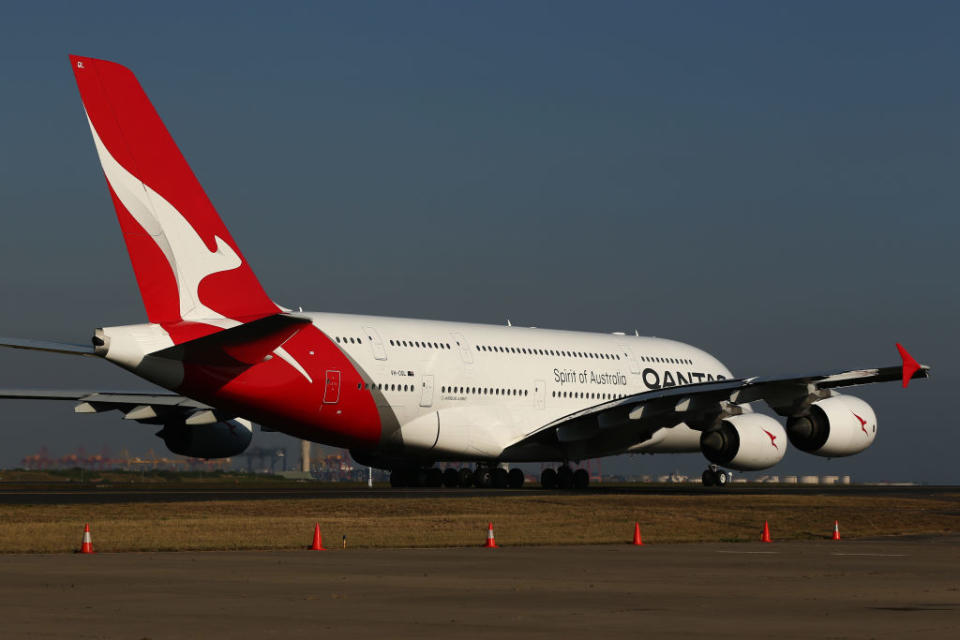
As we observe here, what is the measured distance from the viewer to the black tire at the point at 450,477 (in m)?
47.8

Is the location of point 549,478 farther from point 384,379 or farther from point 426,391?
point 384,379

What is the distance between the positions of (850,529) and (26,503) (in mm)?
18720

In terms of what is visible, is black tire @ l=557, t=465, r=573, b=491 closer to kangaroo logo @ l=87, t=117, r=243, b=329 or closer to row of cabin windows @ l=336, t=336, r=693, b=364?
row of cabin windows @ l=336, t=336, r=693, b=364

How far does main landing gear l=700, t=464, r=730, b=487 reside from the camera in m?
52.1

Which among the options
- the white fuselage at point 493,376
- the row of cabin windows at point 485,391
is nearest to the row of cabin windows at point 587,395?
the white fuselage at point 493,376

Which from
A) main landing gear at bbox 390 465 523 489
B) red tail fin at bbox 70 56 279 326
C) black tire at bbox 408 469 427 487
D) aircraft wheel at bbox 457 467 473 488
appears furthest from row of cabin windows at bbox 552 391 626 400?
red tail fin at bbox 70 56 279 326

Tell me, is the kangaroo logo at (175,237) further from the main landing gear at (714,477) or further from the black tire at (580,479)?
the main landing gear at (714,477)

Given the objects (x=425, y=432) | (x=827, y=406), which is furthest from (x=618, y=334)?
(x=425, y=432)

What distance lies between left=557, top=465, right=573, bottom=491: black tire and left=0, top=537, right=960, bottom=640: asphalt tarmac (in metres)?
24.9

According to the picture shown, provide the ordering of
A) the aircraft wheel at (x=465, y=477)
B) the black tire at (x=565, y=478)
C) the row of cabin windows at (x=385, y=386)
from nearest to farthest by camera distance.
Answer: the row of cabin windows at (x=385, y=386) < the aircraft wheel at (x=465, y=477) < the black tire at (x=565, y=478)

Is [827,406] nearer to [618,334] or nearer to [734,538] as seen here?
[618,334]

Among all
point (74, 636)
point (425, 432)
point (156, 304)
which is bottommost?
point (74, 636)

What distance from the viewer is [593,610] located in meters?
13.4

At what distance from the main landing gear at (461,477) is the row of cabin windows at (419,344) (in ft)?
19.6
